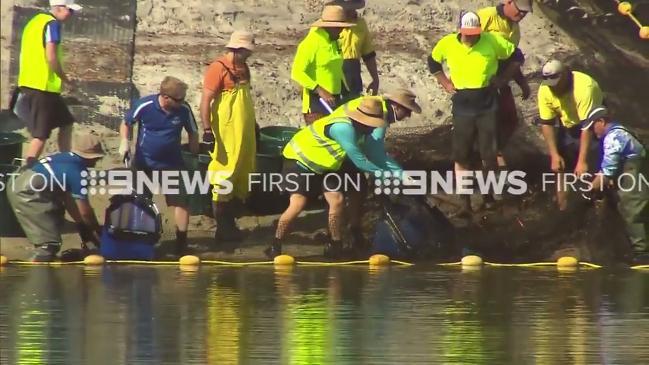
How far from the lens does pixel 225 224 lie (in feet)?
55.6

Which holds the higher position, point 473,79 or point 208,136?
point 473,79

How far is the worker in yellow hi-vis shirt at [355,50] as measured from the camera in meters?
16.9

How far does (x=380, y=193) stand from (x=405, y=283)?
1926 millimetres

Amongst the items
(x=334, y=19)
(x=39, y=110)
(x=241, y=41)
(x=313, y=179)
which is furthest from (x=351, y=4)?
(x=39, y=110)

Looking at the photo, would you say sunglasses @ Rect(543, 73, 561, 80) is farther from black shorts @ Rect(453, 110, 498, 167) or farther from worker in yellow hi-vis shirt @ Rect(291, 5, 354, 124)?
worker in yellow hi-vis shirt @ Rect(291, 5, 354, 124)

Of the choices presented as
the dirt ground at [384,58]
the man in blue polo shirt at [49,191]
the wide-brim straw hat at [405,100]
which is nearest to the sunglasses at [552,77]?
the dirt ground at [384,58]

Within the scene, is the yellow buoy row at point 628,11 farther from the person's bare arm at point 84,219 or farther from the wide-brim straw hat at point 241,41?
the person's bare arm at point 84,219

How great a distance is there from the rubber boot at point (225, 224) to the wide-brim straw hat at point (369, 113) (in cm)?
184

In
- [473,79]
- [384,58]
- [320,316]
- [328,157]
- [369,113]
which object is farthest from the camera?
[384,58]

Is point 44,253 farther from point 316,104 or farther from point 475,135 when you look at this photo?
point 475,135

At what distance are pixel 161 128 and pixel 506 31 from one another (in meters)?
3.46

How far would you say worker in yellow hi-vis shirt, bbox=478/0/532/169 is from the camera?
17.0 m

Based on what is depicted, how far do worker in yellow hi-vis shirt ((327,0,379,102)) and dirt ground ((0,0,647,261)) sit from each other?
1.14 ft

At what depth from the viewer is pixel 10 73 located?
17.3 meters
